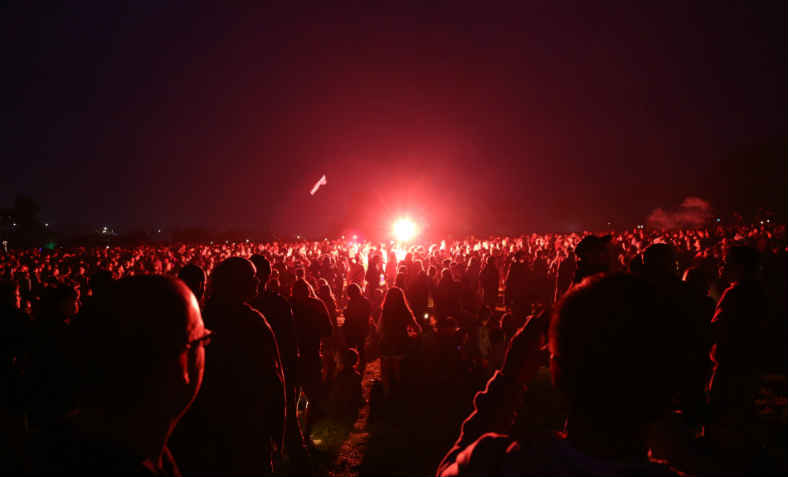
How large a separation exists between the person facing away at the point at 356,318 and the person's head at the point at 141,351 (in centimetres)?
668

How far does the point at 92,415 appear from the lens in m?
1.12

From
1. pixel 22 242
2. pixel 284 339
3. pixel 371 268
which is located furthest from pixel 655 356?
pixel 22 242

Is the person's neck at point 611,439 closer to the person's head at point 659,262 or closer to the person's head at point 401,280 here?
the person's head at point 659,262

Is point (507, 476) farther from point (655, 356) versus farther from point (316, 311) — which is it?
point (316, 311)

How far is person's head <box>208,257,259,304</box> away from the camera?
3.25m

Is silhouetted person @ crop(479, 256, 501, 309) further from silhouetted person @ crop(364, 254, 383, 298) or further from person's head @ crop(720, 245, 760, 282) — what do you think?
person's head @ crop(720, 245, 760, 282)

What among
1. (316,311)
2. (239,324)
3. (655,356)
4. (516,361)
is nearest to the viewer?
(655,356)

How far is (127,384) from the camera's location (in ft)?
3.84

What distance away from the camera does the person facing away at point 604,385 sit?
1086 mm

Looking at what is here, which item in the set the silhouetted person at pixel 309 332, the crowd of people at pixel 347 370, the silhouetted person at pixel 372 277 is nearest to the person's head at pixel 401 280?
the crowd of people at pixel 347 370

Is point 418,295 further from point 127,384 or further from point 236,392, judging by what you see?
point 127,384

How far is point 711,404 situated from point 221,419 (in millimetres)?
4826

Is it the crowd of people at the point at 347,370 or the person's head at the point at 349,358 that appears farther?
the person's head at the point at 349,358

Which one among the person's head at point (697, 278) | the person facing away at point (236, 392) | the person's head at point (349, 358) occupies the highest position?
the person's head at point (697, 278)
